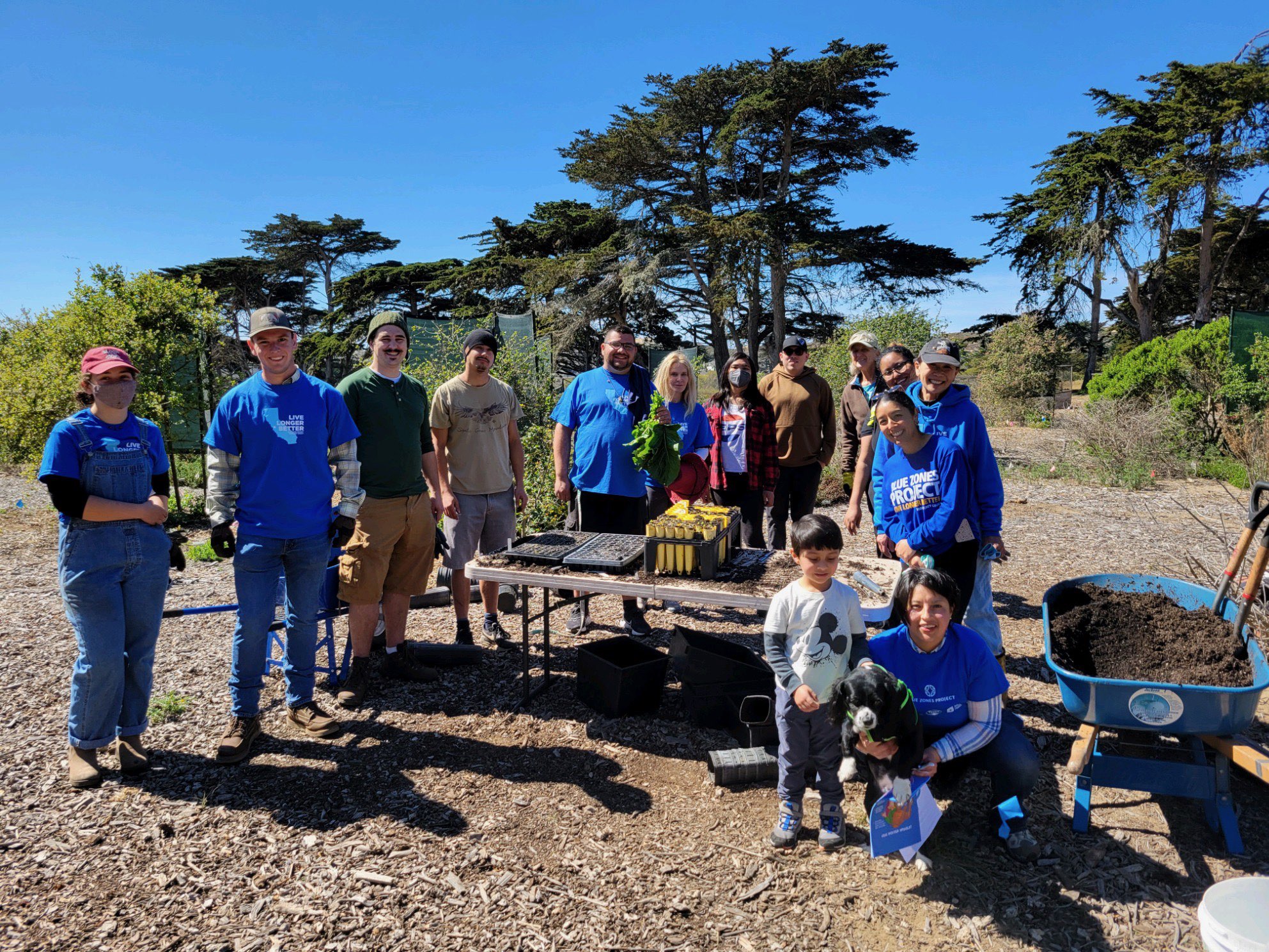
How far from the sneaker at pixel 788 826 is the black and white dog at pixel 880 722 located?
1.41 feet

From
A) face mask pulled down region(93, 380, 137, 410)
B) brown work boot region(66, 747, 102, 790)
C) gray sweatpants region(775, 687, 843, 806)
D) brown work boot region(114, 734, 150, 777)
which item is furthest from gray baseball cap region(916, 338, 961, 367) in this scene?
brown work boot region(66, 747, 102, 790)

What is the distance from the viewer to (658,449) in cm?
411

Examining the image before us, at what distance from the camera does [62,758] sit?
3641 millimetres

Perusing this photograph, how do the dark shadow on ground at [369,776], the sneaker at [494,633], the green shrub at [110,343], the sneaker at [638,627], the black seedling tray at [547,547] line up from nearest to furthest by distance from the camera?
the dark shadow on ground at [369,776]
the black seedling tray at [547,547]
the sneaker at [494,633]
the sneaker at [638,627]
the green shrub at [110,343]

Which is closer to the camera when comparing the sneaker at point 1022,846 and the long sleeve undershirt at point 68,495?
the sneaker at point 1022,846

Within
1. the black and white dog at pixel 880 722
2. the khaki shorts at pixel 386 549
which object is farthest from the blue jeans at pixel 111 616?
the black and white dog at pixel 880 722

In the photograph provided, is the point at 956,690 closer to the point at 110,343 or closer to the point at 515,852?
the point at 515,852

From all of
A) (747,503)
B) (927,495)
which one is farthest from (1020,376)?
(927,495)

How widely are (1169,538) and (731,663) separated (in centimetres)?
637

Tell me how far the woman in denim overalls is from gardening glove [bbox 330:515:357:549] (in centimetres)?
73

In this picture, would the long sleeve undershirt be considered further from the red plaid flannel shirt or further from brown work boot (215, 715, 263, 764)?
the red plaid flannel shirt

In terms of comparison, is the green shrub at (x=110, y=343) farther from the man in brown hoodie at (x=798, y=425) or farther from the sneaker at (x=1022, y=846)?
the sneaker at (x=1022, y=846)

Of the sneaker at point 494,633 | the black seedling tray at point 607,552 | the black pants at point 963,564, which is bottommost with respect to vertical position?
the sneaker at point 494,633

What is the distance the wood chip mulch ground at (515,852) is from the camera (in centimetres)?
256
